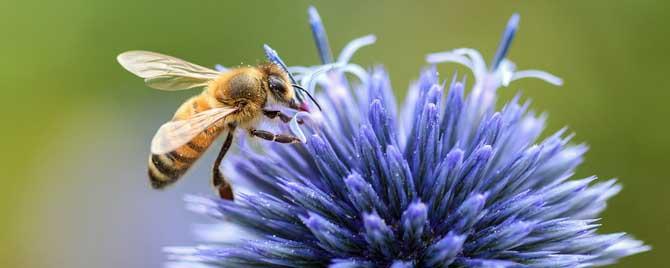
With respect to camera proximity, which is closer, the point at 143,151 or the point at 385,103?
the point at 385,103

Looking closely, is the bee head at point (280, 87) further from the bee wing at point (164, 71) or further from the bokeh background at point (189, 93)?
the bokeh background at point (189, 93)

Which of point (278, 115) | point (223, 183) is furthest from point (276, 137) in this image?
point (223, 183)

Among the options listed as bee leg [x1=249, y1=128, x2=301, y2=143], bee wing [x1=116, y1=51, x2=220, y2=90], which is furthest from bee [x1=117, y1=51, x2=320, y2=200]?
bee wing [x1=116, y1=51, x2=220, y2=90]

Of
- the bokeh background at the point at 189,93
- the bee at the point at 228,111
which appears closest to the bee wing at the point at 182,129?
the bee at the point at 228,111

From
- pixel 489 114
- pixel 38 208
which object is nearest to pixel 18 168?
pixel 38 208

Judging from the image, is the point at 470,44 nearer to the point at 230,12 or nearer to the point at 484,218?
the point at 230,12

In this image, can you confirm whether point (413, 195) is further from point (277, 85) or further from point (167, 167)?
point (167, 167)
